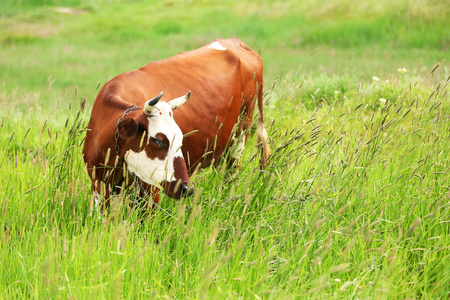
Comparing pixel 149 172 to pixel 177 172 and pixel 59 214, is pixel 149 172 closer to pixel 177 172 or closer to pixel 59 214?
pixel 177 172

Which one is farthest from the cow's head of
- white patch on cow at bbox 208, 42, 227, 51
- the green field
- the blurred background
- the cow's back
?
the blurred background

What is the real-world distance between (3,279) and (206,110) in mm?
2547

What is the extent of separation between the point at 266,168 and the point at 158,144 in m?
0.81

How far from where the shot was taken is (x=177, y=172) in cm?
319

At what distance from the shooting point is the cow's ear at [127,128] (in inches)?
127

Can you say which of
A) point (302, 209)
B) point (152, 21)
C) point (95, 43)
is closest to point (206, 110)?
point (302, 209)

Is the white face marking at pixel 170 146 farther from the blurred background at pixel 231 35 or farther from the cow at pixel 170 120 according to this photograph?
the blurred background at pixel 231 35

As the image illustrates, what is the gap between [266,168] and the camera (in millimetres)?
3414

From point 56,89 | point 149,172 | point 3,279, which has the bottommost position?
point 56,89

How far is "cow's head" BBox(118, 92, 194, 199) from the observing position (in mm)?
3176

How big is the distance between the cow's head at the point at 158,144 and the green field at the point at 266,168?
194mm

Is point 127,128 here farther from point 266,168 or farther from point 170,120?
point 266,168

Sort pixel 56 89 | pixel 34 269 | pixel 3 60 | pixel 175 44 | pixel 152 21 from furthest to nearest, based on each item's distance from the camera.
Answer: pixel 152 21 < pixel 175 44 < pixel 3 60 < pixel 56 89 < pixel 34 269

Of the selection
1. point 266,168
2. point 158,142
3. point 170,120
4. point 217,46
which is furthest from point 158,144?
point 217,46
